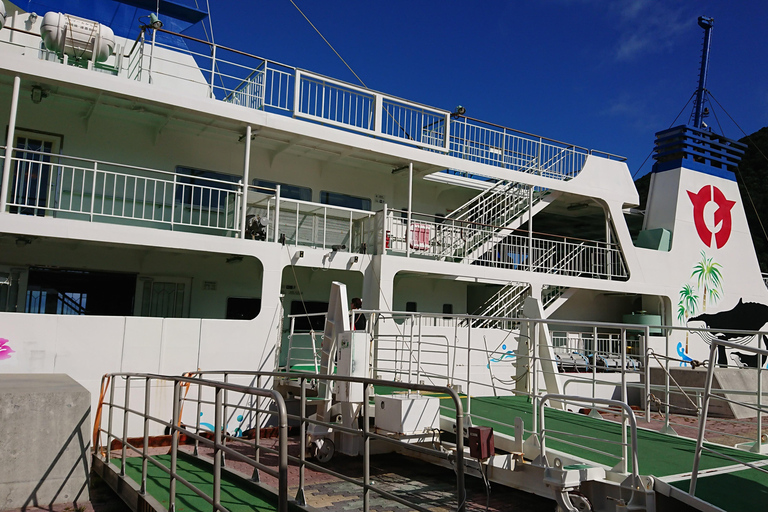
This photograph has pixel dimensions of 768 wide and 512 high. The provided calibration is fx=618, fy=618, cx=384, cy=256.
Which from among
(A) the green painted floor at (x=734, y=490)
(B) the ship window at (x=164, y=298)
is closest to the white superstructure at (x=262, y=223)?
(B) the ship window at (x=164, y=298)

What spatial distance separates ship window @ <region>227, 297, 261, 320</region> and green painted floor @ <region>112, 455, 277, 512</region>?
22.0 feet

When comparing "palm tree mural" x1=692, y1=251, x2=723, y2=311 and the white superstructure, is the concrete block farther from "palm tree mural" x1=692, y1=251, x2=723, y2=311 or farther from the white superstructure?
"palm tree mural" x1=692, y1=251, x2=723, y2=311

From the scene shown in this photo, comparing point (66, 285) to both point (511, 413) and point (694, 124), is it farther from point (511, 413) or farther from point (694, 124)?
point (694, 124)

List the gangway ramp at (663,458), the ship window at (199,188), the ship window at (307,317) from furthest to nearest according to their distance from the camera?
the ship window at (307,317)
the ship window at (199,188)
the gangway ramp at (663,458)

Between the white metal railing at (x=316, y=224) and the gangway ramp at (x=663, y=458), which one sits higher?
the white metal railing at (x=316, y=224)

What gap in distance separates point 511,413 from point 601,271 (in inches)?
408

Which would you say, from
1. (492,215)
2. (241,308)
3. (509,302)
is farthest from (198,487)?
(492,215)

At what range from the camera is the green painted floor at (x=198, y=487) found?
542cm

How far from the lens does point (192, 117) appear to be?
12391mm

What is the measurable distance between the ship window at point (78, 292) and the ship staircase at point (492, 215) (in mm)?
7271

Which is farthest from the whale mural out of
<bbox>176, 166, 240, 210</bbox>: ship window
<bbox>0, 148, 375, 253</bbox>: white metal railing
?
<bbox>176, 166, 240, 210</bbox>: ship window

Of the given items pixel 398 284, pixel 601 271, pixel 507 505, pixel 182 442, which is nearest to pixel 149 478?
pixel 182 442

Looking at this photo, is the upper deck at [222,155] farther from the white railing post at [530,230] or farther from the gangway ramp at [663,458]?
the gangway ramp at [663,458]

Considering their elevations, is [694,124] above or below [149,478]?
above
